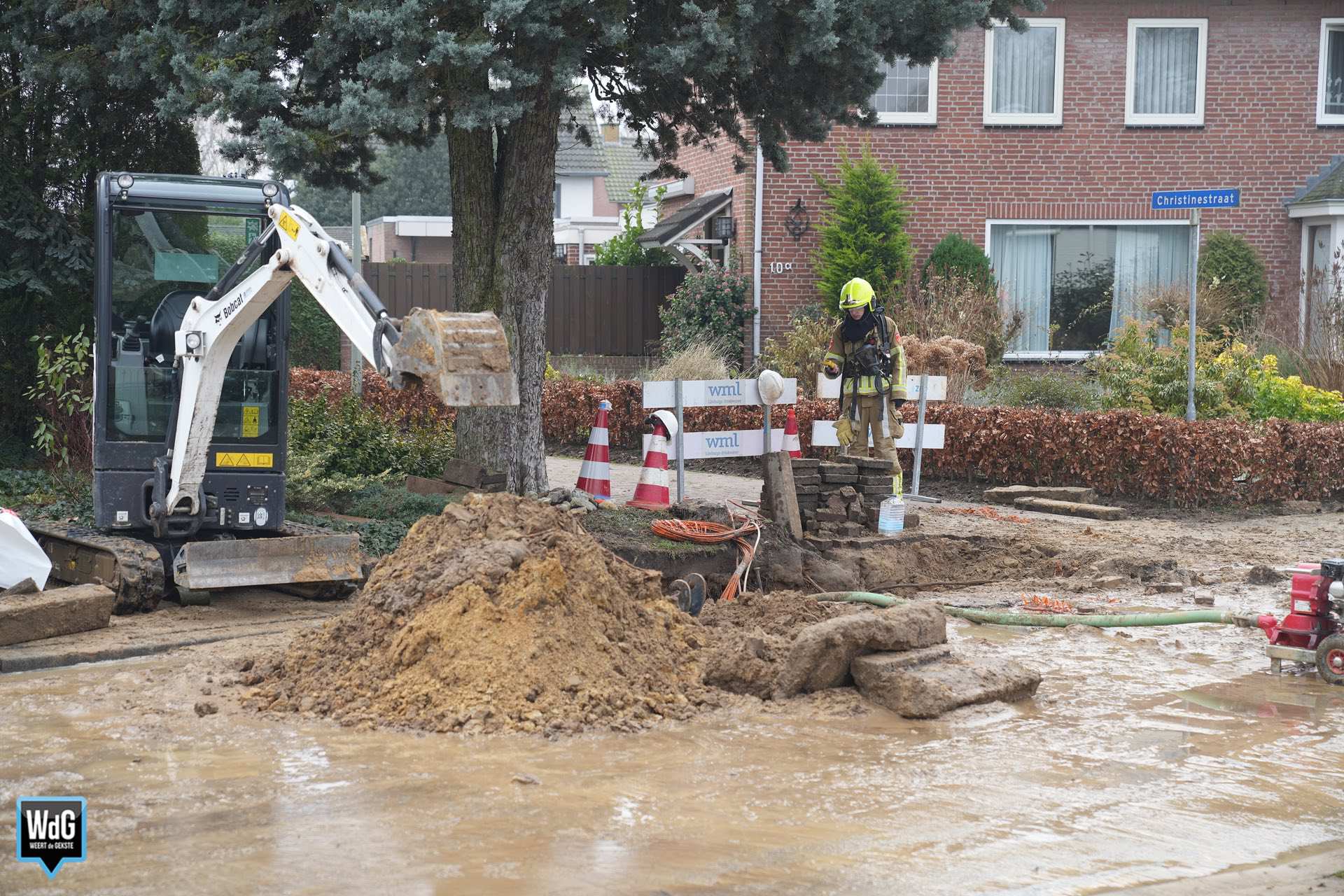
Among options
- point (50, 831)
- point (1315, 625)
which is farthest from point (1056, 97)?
point (50, 831)

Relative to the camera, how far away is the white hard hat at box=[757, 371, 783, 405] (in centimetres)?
1139

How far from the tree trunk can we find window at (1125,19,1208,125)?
13919 millimetres

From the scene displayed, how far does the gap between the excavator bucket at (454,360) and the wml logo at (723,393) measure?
5.23 meters

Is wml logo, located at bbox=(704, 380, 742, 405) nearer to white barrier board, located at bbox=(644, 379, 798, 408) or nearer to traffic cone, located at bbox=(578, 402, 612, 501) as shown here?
white barrier board, located at bbox=(644, 379, 798, 408)

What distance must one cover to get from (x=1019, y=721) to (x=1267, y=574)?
4.93 meters

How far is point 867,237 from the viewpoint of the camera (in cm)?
2169

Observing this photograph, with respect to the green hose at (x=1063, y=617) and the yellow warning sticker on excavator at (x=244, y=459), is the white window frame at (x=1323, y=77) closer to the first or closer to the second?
the green hose at (x=1063, y=617)

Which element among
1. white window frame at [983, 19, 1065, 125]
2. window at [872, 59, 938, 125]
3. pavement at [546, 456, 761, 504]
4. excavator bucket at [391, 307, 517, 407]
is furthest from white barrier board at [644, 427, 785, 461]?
white window frame at [983, 19, 1065, 125]

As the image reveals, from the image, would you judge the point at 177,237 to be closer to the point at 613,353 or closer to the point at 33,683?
the point at 33,683

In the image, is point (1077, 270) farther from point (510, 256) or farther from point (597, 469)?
point (597, 469)

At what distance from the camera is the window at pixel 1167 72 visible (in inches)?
894

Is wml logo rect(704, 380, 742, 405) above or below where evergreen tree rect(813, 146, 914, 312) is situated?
below

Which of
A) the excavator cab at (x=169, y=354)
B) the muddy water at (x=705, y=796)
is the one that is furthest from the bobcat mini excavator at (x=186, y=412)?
the muddy water at (x=705, y=796)

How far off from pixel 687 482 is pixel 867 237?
24.4 feet
